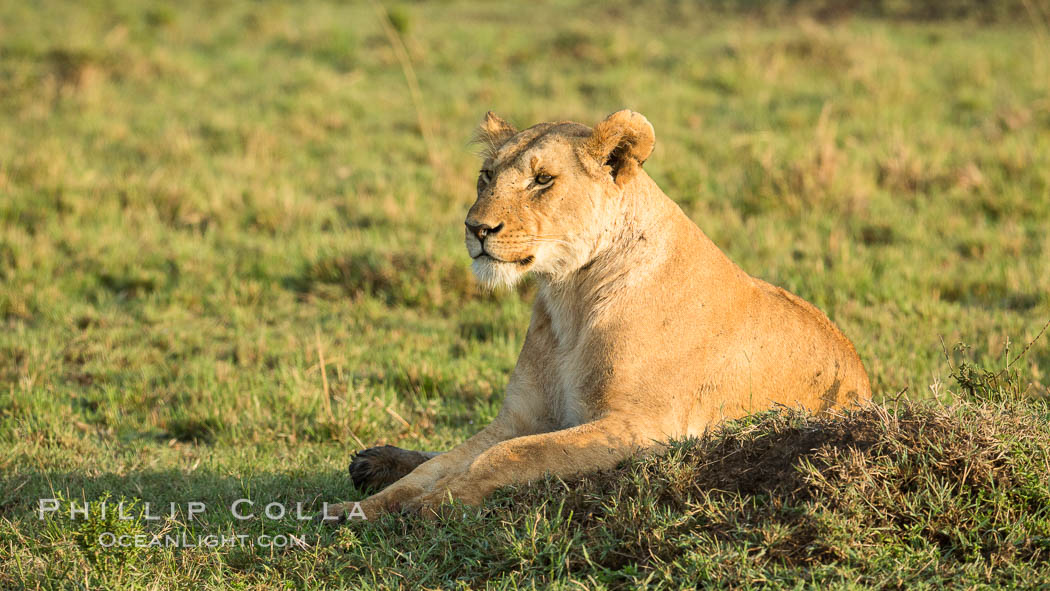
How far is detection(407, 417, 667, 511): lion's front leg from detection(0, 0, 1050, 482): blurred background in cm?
160

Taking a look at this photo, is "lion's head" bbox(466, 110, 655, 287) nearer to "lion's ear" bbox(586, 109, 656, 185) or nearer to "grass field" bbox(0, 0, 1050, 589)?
"lion's ear" bbox(586, 109, 656, 185)

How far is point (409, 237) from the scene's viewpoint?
29.6 ft

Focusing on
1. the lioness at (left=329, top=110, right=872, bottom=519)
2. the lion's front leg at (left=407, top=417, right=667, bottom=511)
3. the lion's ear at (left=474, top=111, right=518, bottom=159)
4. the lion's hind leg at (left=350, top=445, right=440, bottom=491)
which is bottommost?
the lion's hind leg at (left=350, top=445, right=440, bottom=491)

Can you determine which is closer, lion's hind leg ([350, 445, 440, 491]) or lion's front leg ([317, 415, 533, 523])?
lion's front leg ([317, 415, 533, 523])

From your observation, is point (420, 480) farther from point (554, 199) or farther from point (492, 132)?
point (492, 132)

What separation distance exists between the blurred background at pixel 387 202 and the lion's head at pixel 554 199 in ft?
5.34

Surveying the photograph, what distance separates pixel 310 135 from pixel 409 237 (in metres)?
3.25

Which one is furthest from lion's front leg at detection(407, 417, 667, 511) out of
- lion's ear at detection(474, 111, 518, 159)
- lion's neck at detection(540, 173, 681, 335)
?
lion's ear at detection(474, 111, 518, 159)

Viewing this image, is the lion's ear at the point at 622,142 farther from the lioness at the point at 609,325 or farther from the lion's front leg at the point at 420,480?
the lion's front leg at the point at 420,480

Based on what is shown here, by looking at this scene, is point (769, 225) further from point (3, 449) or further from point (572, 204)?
point (3, 449)

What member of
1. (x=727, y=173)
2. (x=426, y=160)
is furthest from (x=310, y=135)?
(x=727, y=173)

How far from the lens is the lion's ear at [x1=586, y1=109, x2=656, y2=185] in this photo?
4.41 m

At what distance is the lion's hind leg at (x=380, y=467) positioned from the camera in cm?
480

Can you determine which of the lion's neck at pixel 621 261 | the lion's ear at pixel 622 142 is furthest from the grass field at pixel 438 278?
the lion's ear at pixel 622 142
